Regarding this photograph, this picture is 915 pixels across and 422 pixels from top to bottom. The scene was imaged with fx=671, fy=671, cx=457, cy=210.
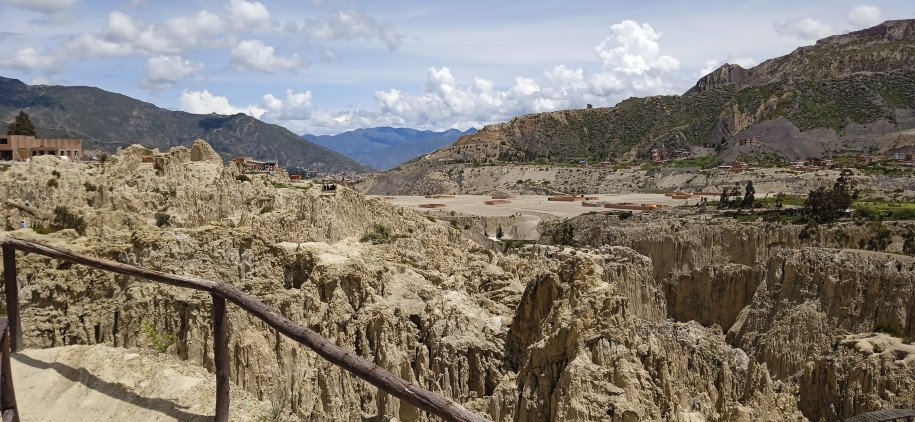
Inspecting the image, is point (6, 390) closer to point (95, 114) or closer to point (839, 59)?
point (839, 59)

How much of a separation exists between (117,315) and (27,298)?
4.95 ft

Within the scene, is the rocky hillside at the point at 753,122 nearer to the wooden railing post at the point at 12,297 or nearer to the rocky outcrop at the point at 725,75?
the rocky outcrop at the point at 725,75

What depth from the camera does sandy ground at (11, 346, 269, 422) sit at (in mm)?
6594

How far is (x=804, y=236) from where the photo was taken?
4203 cm

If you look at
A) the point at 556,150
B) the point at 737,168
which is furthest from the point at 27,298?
the point at 556,150

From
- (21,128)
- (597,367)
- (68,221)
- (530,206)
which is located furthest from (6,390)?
(530,206)

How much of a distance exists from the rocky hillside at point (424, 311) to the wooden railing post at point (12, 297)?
7.70 ft

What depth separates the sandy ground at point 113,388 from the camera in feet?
21.6

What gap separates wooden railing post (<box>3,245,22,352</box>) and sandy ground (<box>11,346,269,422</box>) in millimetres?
238

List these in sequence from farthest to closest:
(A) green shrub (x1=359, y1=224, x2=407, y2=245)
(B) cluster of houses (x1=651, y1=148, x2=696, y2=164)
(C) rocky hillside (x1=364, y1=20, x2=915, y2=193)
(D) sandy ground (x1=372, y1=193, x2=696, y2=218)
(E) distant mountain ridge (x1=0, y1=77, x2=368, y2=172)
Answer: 1. (E) distant mountain ridge (x1=0, y1=77, x2=368, y2=172)
2. (B) cluster of houses (x1=651, y1=148, x2=696, y2=164)
3. (C) rocky hillside (x1=364, y1=20, x2=915, y2=193)
4. (D) sandy ground (x1=372, y1=193, x2=696, y2=218)
5. (A) green shrub (x1=359, y1=224, x2=407, y2=245)

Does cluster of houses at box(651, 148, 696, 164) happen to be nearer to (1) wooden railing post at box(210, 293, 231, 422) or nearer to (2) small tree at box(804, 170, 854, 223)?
(2) small tree at box(804, 170, 854, 223)

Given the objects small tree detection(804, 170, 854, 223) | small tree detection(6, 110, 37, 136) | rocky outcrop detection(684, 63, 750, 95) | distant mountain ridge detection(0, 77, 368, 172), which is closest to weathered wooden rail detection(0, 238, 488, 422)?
small tree detection(804, 170, 854, 223)

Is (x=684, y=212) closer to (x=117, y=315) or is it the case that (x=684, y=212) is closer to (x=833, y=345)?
(x=833, y=345)

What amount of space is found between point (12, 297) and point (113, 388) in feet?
6.05
